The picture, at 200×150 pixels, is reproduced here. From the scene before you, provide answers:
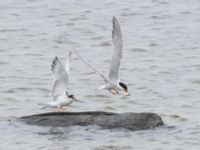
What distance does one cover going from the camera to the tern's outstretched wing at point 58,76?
15680 mm

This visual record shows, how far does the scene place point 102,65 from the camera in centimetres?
→ 2128

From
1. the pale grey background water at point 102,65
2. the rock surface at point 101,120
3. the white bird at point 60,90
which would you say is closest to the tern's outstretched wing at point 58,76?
the white bird at point 60,90

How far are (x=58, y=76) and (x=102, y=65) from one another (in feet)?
18.0

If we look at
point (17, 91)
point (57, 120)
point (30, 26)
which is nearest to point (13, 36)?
point (30, 26)

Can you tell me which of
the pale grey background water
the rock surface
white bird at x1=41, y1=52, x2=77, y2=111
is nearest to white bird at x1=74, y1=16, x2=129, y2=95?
white bird at x1=41, y1=52, x2=77, y2=111

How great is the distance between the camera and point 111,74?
54.8 ft

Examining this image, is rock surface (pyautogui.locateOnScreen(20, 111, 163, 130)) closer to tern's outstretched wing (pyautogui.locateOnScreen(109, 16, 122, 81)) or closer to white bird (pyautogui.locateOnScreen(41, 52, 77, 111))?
white bird (pyautogui.locateOnScreen(41, 52, 77, 111))

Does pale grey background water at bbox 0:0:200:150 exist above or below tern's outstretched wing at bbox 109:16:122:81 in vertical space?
below

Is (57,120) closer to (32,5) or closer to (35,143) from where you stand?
(35,143)

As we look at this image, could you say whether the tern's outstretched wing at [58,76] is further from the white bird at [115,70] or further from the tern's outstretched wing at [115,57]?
the tern's outstretched wing at [115,57]

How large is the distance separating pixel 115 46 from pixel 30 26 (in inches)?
354

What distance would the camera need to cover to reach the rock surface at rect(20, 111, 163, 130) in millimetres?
15141

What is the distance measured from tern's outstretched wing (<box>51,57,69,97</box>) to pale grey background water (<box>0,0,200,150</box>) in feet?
3.52

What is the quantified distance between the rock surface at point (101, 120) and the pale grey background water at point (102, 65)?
14 cm
